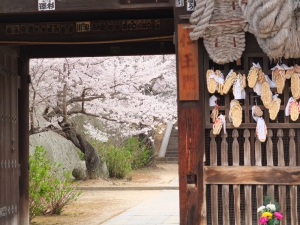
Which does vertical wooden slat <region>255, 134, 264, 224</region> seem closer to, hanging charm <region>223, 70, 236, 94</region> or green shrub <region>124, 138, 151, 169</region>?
hanging charm <region>223, 70, 236, 94</region>

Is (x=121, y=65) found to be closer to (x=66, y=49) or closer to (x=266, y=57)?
(x=66, y=49)

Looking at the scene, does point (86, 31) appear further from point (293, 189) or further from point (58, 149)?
point (58, 149)

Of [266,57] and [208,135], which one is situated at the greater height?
[266,57]

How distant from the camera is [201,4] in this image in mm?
5656

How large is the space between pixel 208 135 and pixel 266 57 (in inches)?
40.5

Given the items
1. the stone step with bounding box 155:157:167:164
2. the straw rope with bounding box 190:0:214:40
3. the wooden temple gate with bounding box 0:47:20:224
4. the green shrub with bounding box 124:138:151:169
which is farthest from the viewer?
the stone step with bounding box 155:157:167:164

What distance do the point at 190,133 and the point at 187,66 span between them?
69 centimetres

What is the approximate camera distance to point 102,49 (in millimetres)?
9172

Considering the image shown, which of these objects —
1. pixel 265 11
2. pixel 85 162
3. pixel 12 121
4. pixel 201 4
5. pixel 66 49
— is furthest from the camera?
pixel 85 162

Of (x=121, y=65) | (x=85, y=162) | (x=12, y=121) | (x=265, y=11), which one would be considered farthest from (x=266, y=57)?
(x=85, y=162)

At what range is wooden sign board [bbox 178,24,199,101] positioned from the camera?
5809mm

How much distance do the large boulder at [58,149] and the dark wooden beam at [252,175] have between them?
12931 mm

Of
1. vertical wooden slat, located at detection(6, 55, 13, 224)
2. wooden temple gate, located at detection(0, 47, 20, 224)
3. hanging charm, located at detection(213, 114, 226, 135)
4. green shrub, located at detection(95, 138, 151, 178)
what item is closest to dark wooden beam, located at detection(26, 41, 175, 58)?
wooden temple gate, located at detection(0, 47, 20, 224)

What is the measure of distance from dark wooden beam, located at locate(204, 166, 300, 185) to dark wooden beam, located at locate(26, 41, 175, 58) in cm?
371
